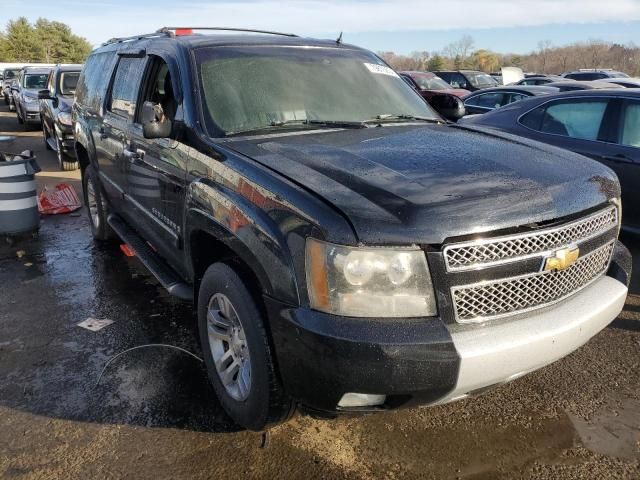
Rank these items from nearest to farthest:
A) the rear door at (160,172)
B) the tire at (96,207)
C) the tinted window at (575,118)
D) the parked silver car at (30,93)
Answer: the rear door at (160,172), the tinted window at (575,118), the tire at (96,207), the parked silver car at (30,93)

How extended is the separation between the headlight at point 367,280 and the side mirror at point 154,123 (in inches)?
59.6

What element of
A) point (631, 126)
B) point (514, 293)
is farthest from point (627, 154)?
point (514, 293)

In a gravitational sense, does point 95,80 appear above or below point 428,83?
above

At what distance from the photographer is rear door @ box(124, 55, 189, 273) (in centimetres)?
327

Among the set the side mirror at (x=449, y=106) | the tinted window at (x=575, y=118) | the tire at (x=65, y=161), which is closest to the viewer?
the side mirror at (x=449, y=106)

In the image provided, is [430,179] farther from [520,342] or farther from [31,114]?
[31,114]

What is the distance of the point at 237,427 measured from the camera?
2.89 metres

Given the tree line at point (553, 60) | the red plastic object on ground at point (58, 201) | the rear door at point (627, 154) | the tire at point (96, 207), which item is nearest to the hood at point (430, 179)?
the rear door at point (627, 154)

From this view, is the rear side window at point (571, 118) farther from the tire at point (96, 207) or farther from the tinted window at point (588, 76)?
the tinted window at point (588, 76)

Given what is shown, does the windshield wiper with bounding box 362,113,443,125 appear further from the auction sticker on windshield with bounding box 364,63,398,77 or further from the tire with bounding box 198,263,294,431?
the tire with bounding box 198,263,294,431

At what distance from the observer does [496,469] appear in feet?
8.46

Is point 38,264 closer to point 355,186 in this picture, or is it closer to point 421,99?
point 421,99

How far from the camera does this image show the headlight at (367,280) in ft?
6.86

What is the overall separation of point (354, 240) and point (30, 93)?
1711cm
